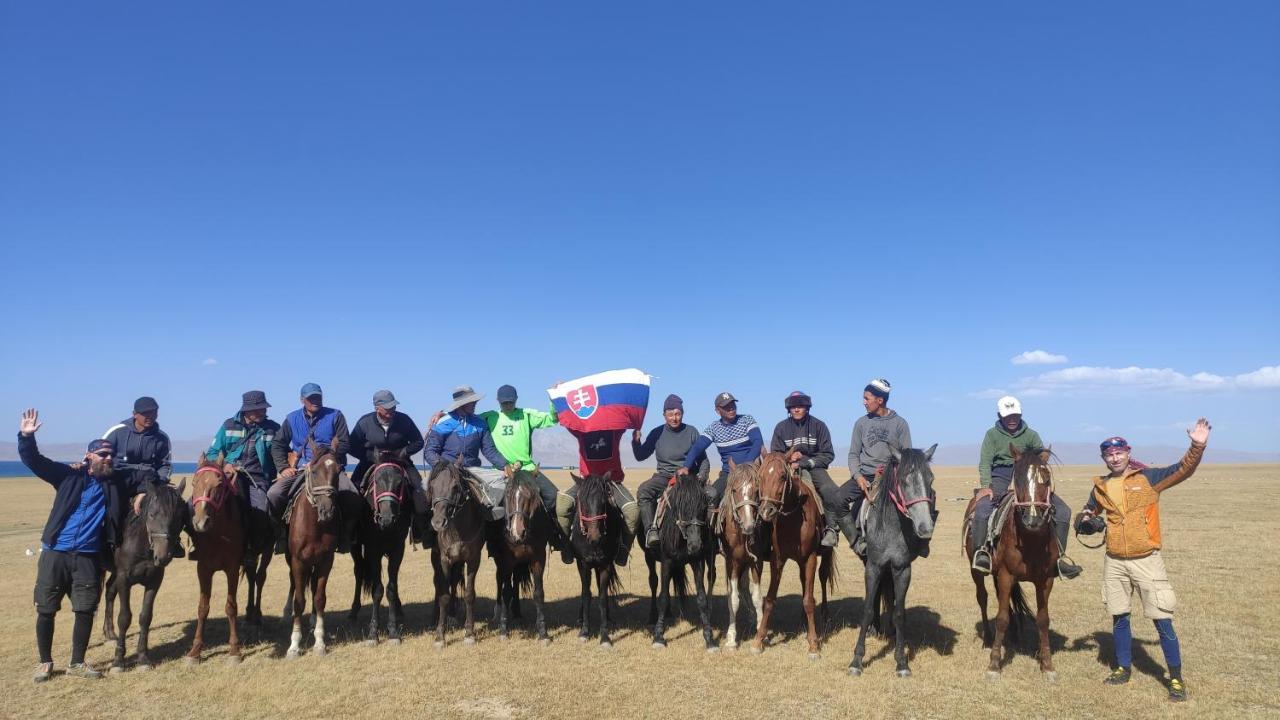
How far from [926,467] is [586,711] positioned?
4664 millimetres

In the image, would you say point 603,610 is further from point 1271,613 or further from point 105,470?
point 1271,613

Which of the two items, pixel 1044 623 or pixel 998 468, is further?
pixel 998 468

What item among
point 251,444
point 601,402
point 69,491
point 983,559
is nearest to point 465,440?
point 601,402

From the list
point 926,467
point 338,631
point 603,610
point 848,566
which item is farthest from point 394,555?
point 848,566

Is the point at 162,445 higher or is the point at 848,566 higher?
the point at 162,445

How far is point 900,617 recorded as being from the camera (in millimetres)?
8477

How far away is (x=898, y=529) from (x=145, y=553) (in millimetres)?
9285

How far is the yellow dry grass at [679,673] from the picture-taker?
7418mm

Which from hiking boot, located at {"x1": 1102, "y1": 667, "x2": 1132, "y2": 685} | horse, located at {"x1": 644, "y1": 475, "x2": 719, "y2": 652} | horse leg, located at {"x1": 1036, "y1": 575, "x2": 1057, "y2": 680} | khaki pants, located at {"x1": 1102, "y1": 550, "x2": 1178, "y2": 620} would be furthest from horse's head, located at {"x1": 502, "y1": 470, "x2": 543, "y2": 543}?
hiking boot, located at {"x1": 1102, "y1": 667, "x2": 1132, "y2": 685}

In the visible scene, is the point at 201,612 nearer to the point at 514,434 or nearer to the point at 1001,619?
the point at 514,434

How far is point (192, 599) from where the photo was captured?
43.3ft

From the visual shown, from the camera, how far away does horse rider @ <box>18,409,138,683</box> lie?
8.26 meters

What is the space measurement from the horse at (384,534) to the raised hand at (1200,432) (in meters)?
9.27

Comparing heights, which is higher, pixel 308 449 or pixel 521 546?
pixel 308 449
